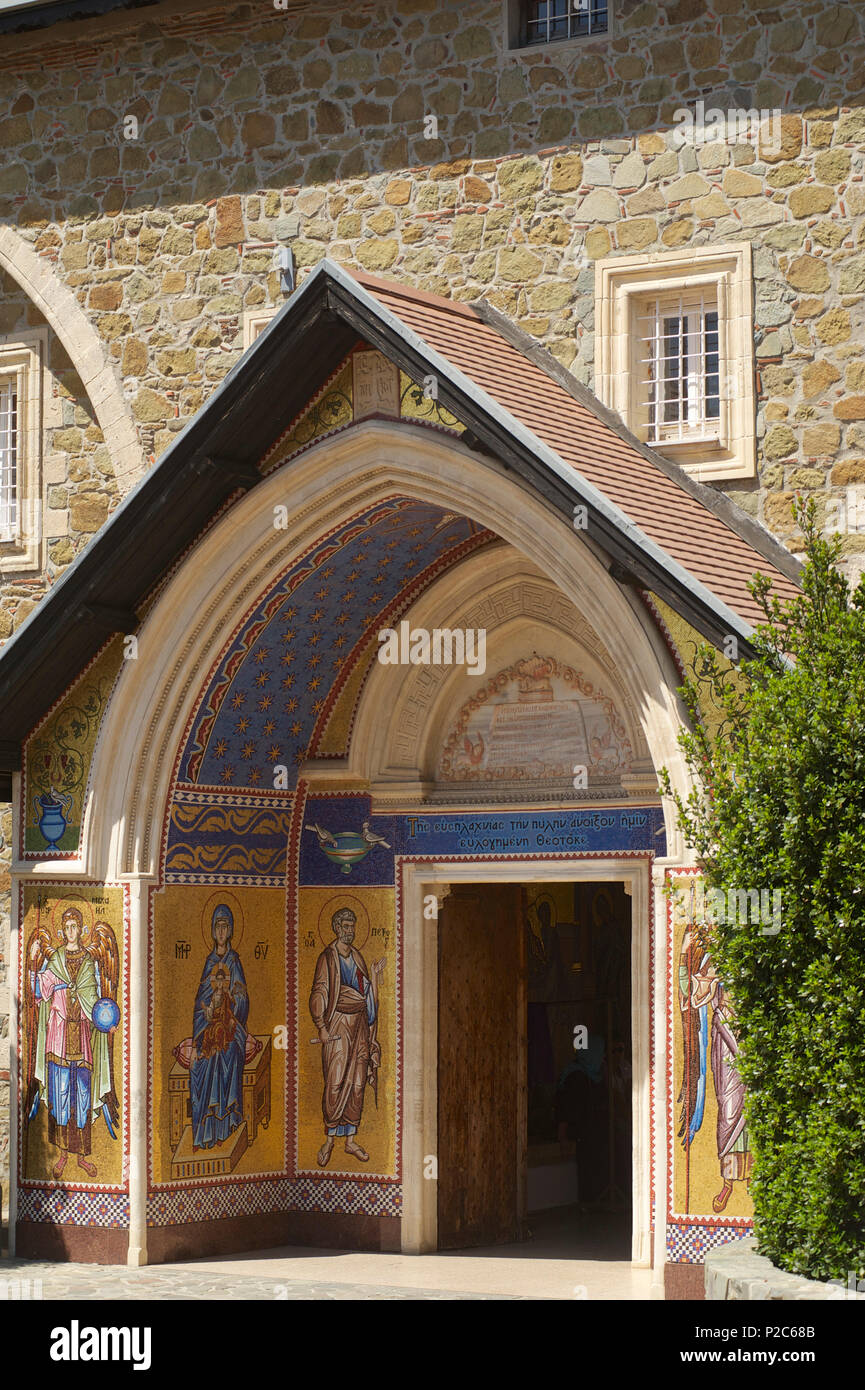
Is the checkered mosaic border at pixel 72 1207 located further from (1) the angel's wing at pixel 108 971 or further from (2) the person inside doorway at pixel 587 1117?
(2) the person inside doorway at pixel 587 1117

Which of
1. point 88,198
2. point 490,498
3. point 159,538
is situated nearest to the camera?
point 490,498

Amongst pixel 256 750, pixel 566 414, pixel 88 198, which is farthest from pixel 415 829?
pixel 88 198

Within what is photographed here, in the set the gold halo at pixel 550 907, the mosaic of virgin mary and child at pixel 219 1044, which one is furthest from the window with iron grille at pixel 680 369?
the mosaic of virgin mary and child at pixel 219 1044

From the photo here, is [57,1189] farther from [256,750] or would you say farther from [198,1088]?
[256,750]

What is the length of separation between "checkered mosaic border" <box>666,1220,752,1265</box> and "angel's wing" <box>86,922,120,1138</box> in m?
3.69

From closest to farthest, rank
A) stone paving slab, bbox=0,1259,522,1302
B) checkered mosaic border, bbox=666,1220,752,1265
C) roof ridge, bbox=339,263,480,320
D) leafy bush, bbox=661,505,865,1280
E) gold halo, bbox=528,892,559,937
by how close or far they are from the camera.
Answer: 1. leafy bush, bbox=661,505,865,1280
2. checkered mosaic border, bbox=666,1220,752,1265
3. stone paving slab, bbox=0,1259,522,1302
4. roof ridge, bbox=339,263,480,320
5. gold halo, bbox=528,892,559,937

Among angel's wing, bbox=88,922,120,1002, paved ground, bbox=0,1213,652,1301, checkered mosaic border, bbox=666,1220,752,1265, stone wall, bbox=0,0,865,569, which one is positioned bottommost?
paved ground, bbox=0,1213,652,1301

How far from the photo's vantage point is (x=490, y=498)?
1208cm

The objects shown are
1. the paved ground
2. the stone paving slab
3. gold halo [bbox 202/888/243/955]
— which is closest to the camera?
the stone paving slab

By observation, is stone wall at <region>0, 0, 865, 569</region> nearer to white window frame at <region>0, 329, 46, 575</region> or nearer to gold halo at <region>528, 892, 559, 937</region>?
white window frame at <region>0, 329, 46, 575</region>

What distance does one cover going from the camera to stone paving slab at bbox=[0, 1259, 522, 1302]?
1207cm

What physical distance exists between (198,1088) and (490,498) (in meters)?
4.34

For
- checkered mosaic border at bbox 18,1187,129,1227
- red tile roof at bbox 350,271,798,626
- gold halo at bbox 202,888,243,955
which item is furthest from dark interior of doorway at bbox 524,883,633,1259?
red tile roof at bbox 350,271,798,626

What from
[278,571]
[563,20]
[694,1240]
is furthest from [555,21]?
[694,1240]
